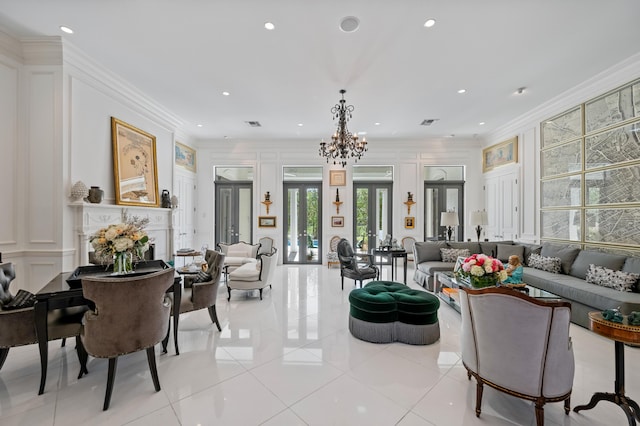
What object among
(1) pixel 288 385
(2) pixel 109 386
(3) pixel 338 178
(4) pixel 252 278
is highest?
(3) pixel 338 178

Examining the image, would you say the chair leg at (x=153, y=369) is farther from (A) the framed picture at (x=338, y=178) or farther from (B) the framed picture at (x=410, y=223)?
(B) the framed picture at (x=410, y=223)

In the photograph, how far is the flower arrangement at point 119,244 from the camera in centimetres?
249

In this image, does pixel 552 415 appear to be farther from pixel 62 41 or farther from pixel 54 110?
pixel 62 41

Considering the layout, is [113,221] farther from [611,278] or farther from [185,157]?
[611,278]

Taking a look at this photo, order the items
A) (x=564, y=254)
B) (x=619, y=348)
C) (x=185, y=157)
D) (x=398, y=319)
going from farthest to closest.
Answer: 1. (x=185, y=157)
2. (x=564, y=254)
3. (x=398, y=319)
4. (x=619, y=348)

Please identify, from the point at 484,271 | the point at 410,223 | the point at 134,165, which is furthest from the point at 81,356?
the point at 410,223

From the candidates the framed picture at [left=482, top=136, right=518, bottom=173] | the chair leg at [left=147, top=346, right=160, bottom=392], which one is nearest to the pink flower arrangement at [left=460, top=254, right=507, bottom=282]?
the chair leg at [left=147, top=346, right=160, bottom=392]

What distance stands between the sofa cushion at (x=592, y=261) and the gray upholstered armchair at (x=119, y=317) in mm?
5752

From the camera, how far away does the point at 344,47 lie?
3477 millimetres

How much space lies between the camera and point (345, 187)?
785 cm

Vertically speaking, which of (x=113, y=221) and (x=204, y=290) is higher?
(x=113, y=221)

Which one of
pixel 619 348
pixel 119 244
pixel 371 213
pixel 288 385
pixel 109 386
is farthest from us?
pixel 371 213

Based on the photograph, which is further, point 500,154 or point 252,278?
point 500,154

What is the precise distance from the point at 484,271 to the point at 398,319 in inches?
43.1
